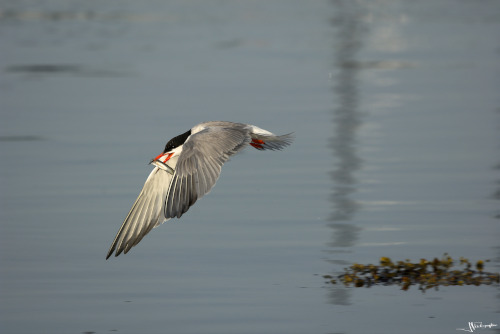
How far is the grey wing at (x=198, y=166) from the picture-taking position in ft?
20.4

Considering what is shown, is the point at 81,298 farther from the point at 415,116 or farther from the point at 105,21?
the point at 105,21

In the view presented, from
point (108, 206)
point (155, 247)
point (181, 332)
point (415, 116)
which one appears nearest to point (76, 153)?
point (108, 206)

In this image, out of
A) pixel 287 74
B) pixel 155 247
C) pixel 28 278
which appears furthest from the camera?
pixel 287 74

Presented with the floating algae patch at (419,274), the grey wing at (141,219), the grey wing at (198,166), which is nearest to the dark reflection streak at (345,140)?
the floating algae patch at (419,274)

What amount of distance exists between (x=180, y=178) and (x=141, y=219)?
0.49 metres

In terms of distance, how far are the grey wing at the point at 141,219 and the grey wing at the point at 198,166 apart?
1.04ft

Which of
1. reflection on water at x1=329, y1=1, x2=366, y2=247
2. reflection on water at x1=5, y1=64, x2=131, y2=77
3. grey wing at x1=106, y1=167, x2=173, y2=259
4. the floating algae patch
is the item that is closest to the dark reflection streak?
reflection on water at x1=329, y1=1, x2=366, y2=247

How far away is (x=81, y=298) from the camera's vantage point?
6.12 metres

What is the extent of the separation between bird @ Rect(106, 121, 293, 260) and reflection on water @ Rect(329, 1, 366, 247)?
1.07m

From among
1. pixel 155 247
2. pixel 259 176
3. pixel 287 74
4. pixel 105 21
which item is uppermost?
pixel 105 21

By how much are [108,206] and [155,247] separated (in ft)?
3.64

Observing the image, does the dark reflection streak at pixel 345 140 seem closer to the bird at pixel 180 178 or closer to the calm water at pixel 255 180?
the calm water at pixel 255 180

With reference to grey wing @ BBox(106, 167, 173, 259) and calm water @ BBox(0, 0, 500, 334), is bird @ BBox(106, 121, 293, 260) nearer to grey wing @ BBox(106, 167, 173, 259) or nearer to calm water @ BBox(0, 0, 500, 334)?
grey wing @ BBox(106, 167, 173, 259)

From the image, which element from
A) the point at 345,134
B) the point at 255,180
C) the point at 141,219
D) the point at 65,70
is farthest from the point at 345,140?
the point at 65,70
